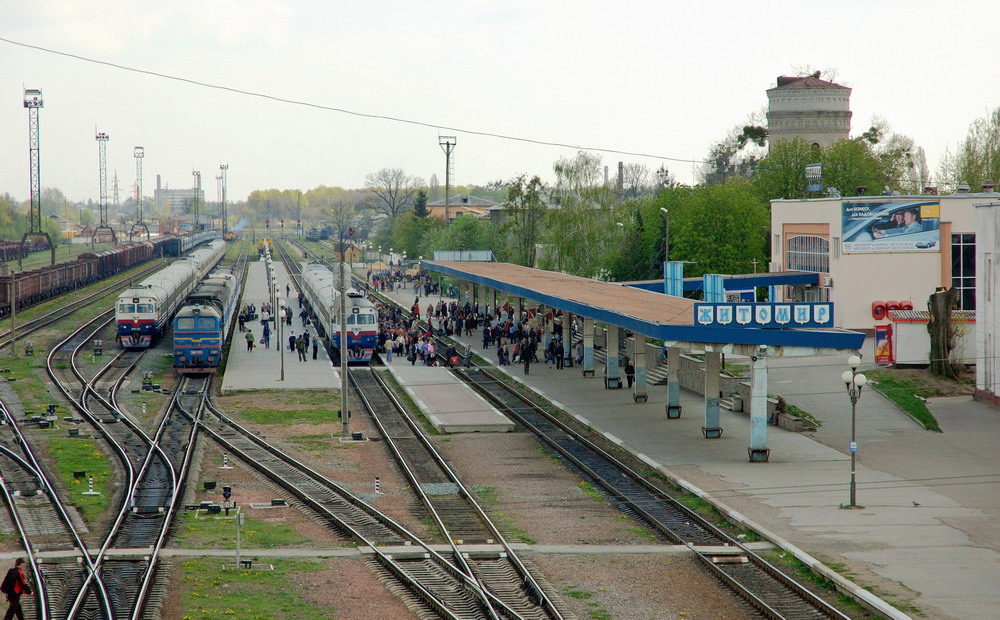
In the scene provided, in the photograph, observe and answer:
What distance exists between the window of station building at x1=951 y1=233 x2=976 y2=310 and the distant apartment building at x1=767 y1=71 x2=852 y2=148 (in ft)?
121

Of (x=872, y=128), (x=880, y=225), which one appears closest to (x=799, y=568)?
(x=880, y=225)

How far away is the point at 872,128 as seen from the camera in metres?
92.0

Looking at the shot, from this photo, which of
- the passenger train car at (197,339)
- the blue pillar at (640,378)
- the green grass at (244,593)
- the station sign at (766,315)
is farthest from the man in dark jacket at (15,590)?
the passenger train car at (197,339)

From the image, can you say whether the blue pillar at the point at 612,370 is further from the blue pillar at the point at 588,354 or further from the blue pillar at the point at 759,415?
the blue pillar at the point at 759,415

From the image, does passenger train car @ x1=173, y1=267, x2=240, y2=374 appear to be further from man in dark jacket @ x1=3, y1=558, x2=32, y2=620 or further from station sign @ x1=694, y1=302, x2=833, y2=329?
man in dark jacket @ x1=3, y1=558, x2=32, y2=620

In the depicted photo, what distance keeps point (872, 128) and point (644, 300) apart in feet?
211

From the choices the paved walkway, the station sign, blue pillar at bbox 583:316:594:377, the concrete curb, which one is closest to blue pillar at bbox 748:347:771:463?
the paved walkway

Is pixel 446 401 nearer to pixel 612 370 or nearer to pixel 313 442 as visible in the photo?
pixel 612 370

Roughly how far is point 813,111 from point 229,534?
71.6 m

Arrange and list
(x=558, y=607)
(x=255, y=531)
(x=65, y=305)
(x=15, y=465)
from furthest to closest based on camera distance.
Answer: (x=65, y=305) → (x=15, y=465) → (x=255, y=531) → (x=558, y=607)

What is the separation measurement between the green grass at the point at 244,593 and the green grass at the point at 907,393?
20.5 m

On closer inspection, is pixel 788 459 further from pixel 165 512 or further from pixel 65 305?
pixel 65 305

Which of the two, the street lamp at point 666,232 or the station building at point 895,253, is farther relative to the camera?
the street lamp at point 666,232

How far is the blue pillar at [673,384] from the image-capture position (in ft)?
100
